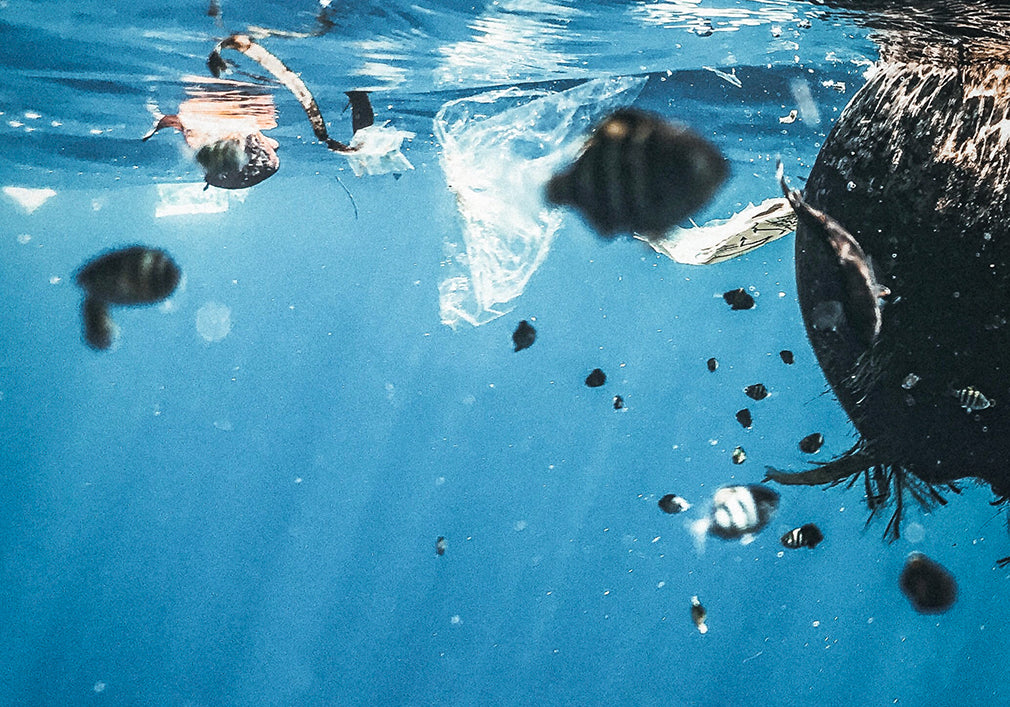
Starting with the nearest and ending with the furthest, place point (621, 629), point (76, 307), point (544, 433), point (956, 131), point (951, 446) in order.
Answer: point (956, 131), point (951, 446), point (621, 629), point (544, 433), point (76, 307)

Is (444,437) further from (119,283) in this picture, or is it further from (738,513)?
(119,283)

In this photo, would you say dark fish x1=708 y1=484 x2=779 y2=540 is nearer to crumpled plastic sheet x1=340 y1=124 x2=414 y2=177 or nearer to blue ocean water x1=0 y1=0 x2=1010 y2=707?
blue ocean water x1=0 y1=0 x2=1010 y2=707

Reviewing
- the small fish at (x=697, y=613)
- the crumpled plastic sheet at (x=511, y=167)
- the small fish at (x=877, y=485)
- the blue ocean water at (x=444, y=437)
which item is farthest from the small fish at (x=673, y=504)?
the crumpled plastic sheet at (x=511, y=167)

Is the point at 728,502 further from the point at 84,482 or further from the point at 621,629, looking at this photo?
the point at 84,482

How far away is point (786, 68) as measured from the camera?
178 inches

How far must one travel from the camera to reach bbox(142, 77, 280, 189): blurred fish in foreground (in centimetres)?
503

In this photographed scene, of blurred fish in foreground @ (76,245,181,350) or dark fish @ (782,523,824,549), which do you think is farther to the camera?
blurred fish in foreground @ (76,245,181,350)

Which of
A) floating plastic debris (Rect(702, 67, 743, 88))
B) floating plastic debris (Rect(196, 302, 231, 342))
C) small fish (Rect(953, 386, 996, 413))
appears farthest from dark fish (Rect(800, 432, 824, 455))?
floating plastic debris (Rect(196, 302, 231, 342))

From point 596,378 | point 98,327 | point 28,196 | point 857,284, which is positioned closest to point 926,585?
point 596,378

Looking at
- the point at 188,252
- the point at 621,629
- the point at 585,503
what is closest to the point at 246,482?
the point at 188,252

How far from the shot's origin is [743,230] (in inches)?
188

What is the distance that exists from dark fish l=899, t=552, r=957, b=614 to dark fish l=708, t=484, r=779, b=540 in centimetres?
121

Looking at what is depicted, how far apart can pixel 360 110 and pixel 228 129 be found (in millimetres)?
1319

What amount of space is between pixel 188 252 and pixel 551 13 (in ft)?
19.5
